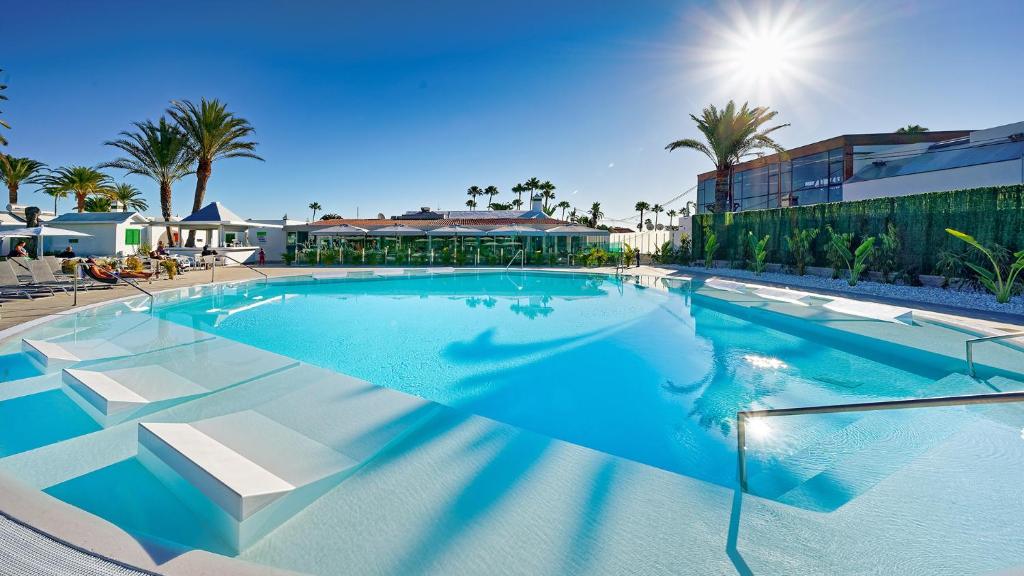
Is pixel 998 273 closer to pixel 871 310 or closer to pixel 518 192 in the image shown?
pixel 871 310

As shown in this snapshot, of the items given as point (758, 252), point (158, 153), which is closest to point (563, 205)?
point (758, 252)

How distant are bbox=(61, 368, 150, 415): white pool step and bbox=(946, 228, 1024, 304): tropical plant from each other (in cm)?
1500

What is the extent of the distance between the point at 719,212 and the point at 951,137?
13.6m

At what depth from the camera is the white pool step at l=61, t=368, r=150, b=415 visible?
4453 mm

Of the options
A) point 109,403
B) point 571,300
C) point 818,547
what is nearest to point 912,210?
point 571,300

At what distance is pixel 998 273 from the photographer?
10281 millimetres

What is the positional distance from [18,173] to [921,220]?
1911 inches

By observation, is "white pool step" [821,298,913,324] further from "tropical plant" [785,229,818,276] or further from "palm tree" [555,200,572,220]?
"palm tree" [555,200,572,220]

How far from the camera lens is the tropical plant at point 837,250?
14852 millimetres

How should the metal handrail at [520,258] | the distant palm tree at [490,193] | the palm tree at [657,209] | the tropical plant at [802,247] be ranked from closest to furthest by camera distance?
1. the tropical plant at [802,247]
2. the metal handrail at [520,258]
3. the distant palm tree at [490,193]
4. the palm tree at [657,209]

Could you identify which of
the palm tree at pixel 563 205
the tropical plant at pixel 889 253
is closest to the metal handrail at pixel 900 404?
the tropical plant at pixel 889 253

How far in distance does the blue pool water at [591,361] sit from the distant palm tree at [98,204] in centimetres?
3807

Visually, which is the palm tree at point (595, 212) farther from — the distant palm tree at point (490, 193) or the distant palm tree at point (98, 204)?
the distant palm tree at point (98, 204)

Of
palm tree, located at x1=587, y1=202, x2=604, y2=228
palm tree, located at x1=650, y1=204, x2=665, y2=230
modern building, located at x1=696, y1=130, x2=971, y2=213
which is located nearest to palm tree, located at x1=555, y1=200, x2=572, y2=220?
palm tree, located at x1=587, y1=202, x2=604, y2=228
